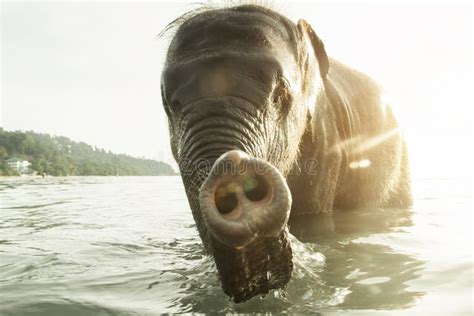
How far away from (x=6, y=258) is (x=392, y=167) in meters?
6.18

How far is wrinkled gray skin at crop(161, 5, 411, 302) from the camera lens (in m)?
3.80

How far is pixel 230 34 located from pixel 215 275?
2508 mm

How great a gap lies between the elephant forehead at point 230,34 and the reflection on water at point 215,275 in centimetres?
224

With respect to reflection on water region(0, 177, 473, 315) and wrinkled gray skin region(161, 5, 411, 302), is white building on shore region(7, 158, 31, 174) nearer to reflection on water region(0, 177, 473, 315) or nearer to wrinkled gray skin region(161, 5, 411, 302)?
reflection on water region(0, 177, 473, 315)

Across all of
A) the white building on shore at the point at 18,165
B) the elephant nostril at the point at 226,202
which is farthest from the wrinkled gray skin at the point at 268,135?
the white building on shore at the point at 18,165

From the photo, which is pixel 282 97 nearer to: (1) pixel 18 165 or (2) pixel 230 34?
(2) pixel 230 34

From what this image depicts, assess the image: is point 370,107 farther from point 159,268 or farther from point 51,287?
point 51,287

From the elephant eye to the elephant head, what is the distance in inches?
0.4

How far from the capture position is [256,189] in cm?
388

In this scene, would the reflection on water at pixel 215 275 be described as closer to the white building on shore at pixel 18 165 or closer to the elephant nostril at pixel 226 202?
the elephant nostril at pixel 226 202

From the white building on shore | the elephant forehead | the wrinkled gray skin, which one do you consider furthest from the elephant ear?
the white building on shore

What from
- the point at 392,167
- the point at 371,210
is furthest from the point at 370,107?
the point at 371,210

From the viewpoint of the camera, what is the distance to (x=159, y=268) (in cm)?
611

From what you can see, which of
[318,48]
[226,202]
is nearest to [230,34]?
[318,48]
